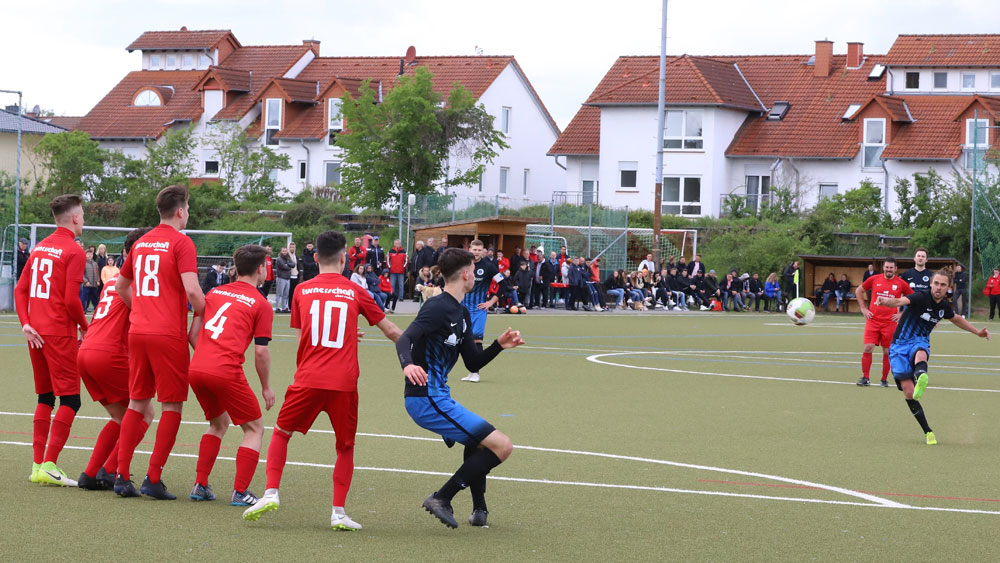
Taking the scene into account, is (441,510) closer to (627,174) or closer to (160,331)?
(160,331)

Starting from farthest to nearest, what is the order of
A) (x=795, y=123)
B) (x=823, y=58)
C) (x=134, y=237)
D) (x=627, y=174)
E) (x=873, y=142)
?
(x=823, y=58) → (x=627, y=174) → (x=795, y=123) → (x=873, y=142) → (x=134, y=237)

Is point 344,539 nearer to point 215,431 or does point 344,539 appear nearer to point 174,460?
point 215,431

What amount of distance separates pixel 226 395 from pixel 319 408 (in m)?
0.83

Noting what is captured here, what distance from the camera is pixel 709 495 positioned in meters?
8.90

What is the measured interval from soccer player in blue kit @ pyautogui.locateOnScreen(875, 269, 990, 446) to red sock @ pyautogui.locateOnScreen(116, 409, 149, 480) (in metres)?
7.56

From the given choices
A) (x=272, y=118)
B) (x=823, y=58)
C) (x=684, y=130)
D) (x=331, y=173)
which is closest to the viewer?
(x=684, y=130)

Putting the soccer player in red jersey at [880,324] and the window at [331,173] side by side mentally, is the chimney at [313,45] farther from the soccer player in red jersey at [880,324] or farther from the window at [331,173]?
the soccer player in red jersey at [880,324]

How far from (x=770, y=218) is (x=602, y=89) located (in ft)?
45.2

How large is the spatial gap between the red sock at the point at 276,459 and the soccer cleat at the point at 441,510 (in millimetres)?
850

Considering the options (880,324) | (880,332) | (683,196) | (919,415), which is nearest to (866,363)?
(880,332)

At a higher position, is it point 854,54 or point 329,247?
point 854,54

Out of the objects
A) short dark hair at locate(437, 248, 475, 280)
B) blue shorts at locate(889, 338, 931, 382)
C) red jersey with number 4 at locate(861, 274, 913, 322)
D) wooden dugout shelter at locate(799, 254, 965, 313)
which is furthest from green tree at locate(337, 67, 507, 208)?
short dark hair at locate(437, 248, 475, 280)

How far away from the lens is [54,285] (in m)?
8.74

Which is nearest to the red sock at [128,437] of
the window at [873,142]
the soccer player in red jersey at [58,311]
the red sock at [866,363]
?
the soccer player in red jersey at [58,311]
